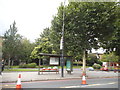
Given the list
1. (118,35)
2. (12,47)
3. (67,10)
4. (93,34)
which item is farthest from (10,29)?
(118,35)

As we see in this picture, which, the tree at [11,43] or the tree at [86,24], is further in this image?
the tree at [11,43]

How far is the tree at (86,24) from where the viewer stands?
1505cm

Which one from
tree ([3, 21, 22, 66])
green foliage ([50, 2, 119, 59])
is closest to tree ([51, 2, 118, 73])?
green foliage ([50, 2, 119, 59])

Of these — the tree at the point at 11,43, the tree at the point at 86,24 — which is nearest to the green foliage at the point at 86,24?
the tree at the point at 86,24

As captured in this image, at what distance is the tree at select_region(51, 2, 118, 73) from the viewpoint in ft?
49.4

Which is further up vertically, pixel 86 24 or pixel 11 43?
pixel 86 24

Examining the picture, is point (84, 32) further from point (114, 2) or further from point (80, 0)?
point (114, 2)

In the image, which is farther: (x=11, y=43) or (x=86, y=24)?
(x=11, y=43)

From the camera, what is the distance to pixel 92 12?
50.1ft

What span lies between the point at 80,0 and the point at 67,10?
6.00ft

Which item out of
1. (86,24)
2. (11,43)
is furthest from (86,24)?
(11,43)

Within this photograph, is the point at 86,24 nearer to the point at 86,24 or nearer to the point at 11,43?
the point at 86,24

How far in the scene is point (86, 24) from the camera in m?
15.4

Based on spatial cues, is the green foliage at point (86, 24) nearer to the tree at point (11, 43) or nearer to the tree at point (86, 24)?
the tree at point (86, 24)
